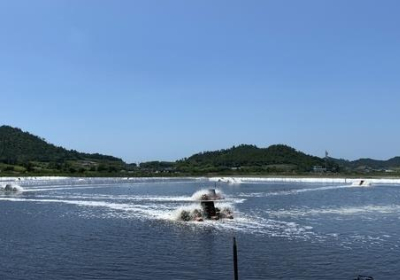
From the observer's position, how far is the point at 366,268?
32.8 meters

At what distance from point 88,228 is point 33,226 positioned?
719 cm

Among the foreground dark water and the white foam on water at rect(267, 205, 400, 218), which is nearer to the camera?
the foreground dark water

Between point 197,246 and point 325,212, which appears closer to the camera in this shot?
point 197,246

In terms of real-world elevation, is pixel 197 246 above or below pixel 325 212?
below

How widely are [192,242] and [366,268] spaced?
15820 millimetres

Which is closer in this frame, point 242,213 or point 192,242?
point 192,242

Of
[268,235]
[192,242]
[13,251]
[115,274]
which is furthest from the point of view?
[268,235]

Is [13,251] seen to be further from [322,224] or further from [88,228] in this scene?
[322,224]

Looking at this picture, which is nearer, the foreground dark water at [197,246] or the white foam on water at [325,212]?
the foreground dark water at [197,246]

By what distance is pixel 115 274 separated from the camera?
31.9 m

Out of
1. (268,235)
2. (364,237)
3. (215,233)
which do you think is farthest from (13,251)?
(364,237)

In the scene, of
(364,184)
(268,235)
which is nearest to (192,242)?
(268,235)

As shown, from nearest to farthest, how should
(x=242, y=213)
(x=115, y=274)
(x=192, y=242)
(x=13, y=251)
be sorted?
(x=115, y=274) → (x=13, y=251) → (x=192, y=242) → (x=242, y=213)

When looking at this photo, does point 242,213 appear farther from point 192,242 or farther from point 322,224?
point 192,242
